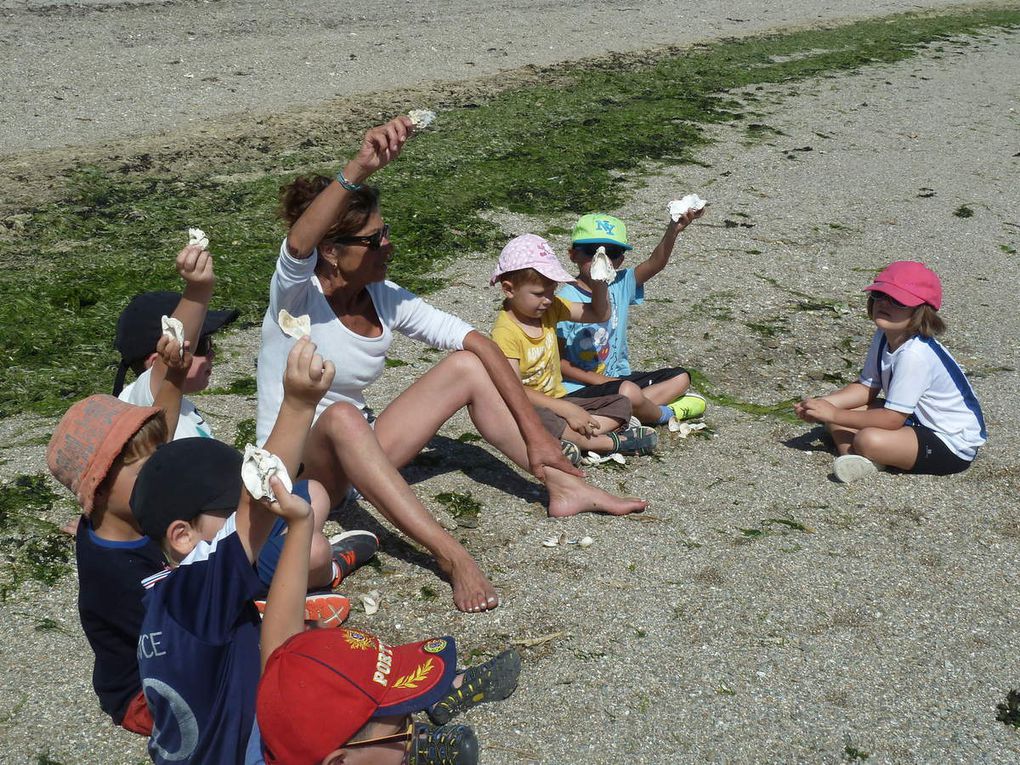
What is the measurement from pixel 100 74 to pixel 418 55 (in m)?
3.62

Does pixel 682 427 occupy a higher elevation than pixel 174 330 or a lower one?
lower

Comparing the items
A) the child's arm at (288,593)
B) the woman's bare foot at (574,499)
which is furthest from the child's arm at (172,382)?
the woman's bare foot at (574,499)

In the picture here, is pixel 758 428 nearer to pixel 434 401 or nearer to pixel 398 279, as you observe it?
pixel 434 401

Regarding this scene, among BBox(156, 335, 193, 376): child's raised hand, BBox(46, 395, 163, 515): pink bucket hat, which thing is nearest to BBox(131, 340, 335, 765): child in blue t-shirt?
BBox(46, 395, 163, 515): pink bucket hat

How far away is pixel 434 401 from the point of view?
15.3 ft

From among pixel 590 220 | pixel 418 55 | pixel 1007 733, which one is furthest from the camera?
pixel 418 55

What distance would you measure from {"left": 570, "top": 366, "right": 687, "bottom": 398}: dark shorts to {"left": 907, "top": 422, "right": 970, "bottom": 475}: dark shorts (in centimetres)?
A: 126

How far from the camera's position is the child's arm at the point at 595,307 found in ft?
17.9

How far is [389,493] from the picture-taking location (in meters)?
4.21

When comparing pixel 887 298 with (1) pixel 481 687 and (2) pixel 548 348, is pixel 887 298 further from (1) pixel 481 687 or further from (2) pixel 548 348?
(1) pixel 481 687

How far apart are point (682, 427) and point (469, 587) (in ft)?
6.36

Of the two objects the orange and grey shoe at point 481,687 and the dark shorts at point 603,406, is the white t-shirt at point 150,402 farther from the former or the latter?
the dark shorts at point 603,406

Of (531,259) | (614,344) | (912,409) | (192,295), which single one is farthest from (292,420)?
(912,409)

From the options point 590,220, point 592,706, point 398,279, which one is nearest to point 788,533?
point 592,706
